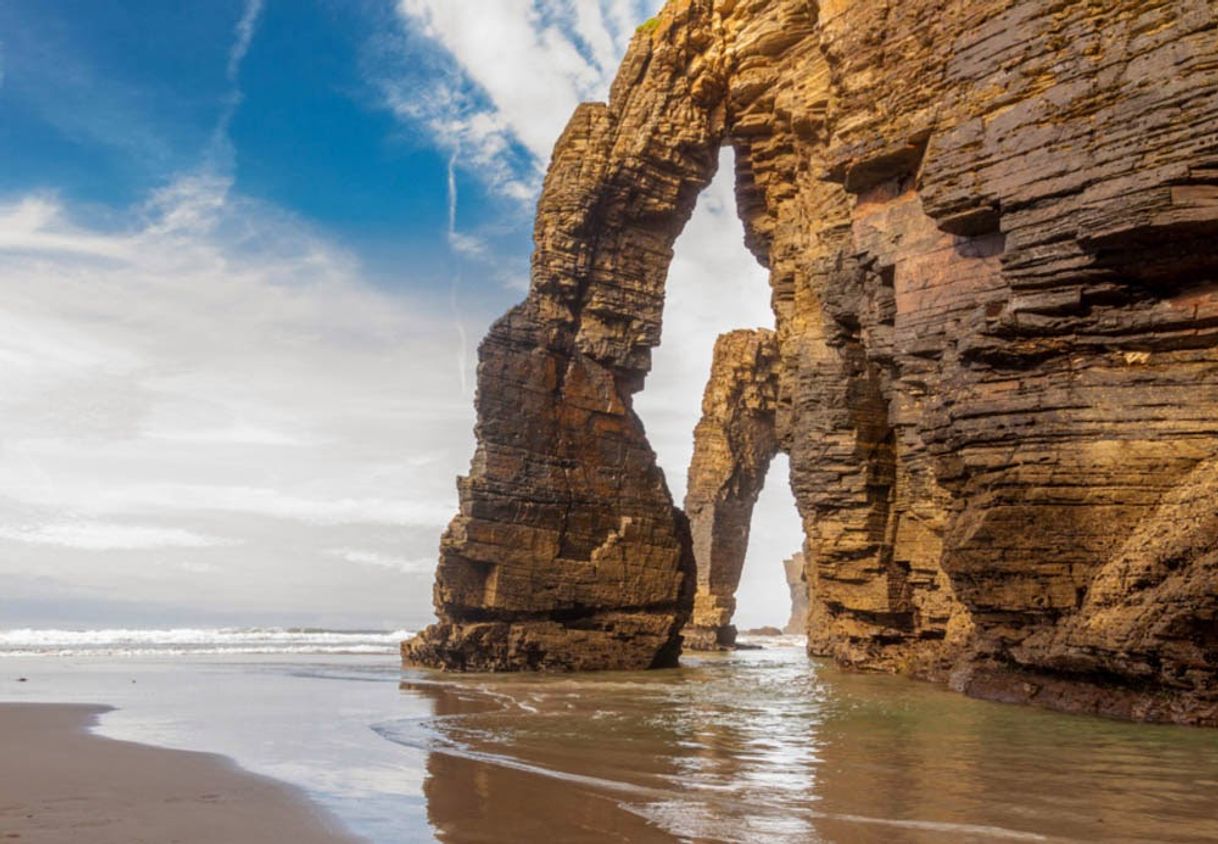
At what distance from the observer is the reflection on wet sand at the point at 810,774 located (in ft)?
21.1

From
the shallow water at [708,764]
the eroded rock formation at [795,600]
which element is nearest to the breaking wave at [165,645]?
the shallow water at [708,764]

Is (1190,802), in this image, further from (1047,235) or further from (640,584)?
(640,584)

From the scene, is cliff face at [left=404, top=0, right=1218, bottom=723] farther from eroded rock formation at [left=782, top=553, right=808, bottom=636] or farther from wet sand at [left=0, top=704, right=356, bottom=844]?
eroded rock formation at [left=782, top=553, right=808, bottom=636]

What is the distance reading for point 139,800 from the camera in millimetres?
7305

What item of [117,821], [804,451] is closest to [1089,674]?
[117,821]

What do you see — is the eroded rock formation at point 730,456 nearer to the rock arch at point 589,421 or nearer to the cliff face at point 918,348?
the cliff face at point 918,348

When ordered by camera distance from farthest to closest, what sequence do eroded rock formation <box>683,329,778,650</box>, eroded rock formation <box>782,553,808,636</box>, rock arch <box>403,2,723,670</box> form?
eroded rock formation <box>782,553,808,636</box>, eroded rock formation <box>683,329,778,650</box>, rock arch <box>403,2,723,670</box>

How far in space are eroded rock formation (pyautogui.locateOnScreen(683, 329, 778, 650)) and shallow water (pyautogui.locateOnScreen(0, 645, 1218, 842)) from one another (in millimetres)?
45193

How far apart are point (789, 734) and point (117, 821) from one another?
7749 mm

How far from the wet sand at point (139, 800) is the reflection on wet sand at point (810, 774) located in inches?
42.7

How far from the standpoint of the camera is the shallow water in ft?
21.4

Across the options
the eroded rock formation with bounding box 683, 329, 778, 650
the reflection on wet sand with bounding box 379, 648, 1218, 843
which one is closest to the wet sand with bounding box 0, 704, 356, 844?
the reflection on wet sand with bounding box 379, 648, 1218, 843

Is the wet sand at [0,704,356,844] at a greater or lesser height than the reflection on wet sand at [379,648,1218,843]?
lesser

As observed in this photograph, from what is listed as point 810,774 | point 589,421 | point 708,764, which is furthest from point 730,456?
point 810,774
